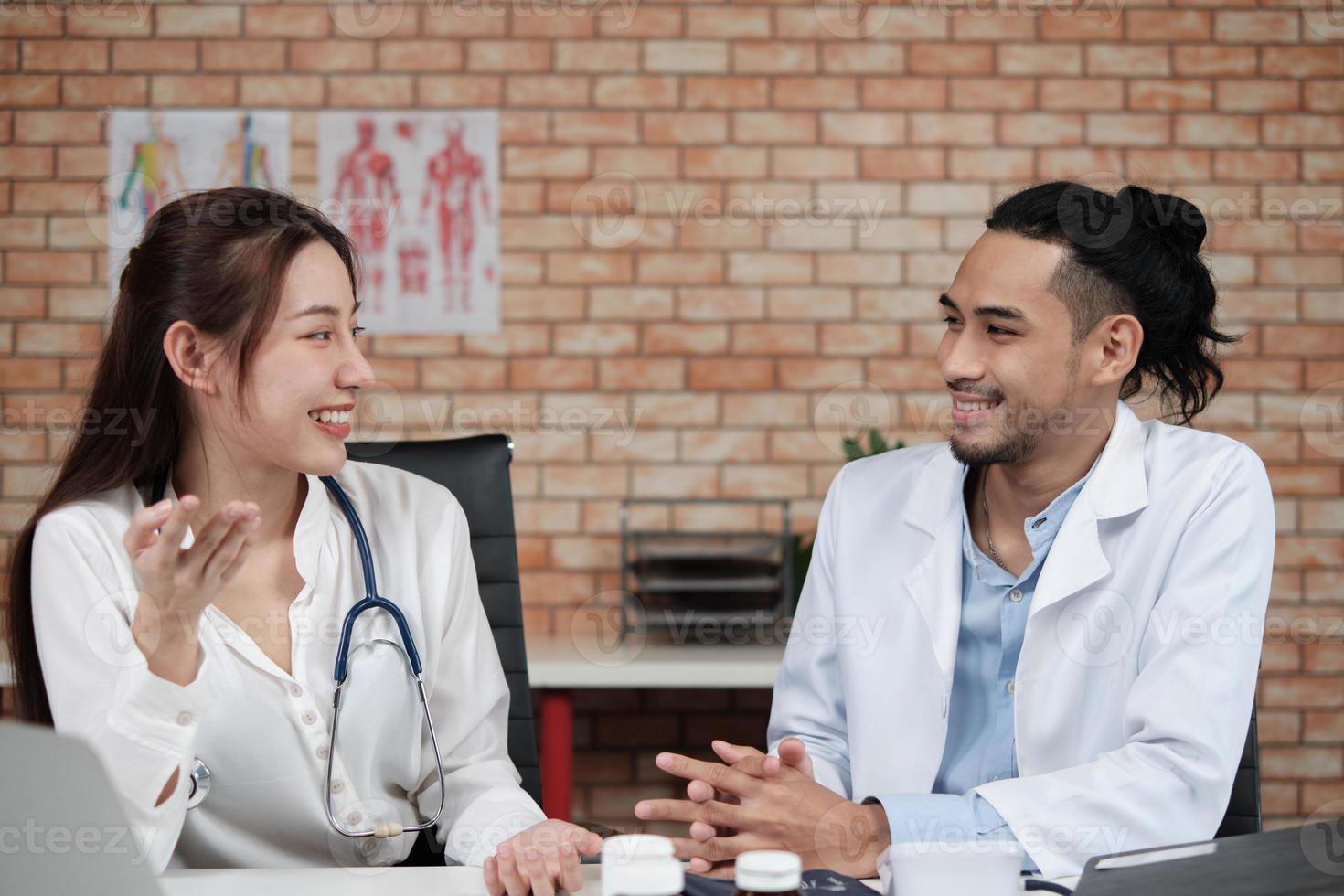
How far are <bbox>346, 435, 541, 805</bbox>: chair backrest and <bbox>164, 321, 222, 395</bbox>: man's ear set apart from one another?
32 centimetres

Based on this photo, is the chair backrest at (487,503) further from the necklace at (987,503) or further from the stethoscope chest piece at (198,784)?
the necklace at (987,503)

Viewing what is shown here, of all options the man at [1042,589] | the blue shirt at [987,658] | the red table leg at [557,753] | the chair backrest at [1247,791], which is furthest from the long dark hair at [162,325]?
the chair backrest at [1247,791]

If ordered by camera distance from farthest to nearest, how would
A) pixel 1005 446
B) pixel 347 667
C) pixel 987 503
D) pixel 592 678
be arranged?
pixel 592 678, pixel 987 503, pixel 1005 446, pixel 347 667

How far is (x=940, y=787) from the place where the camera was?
5.91 feet

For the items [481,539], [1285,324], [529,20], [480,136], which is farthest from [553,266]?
[1285,324]

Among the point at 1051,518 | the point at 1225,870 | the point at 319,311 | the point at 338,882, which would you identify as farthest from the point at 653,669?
the point at 1225,870

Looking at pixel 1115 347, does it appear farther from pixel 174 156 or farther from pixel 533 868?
pixel 174 156

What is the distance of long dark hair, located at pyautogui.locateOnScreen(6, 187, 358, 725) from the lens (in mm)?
1569

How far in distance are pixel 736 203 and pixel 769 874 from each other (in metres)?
2.42

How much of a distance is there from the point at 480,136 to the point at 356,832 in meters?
2.07

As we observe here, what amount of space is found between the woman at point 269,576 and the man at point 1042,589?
41 centimetres

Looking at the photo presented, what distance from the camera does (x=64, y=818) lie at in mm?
906

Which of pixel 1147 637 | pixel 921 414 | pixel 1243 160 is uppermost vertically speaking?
pixel 1243 160

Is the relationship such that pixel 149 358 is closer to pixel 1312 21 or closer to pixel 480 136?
A: pixel 480 136
